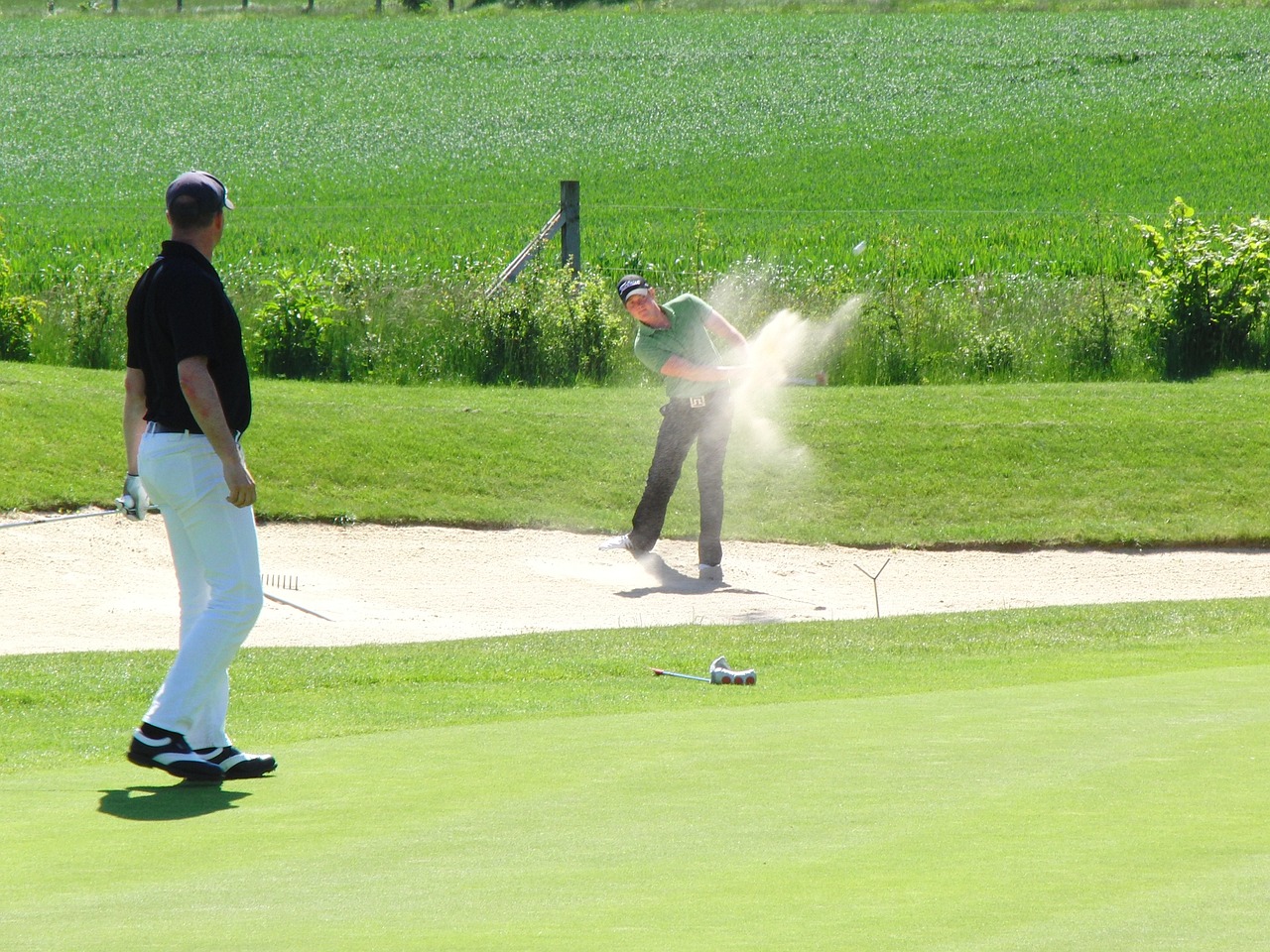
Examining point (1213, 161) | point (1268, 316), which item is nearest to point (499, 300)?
point (1268, 316)

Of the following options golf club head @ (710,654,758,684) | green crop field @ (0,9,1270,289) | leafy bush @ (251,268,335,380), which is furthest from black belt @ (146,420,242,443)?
green crop field @ (0,9,1270,289)

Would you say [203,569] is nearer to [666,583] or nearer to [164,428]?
[164,428]

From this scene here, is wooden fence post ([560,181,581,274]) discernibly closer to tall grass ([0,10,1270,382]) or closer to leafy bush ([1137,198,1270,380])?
tall grass ([0,10,1270,382])

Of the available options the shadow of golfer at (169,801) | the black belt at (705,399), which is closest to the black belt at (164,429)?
the shadow of golfer at (169,801)

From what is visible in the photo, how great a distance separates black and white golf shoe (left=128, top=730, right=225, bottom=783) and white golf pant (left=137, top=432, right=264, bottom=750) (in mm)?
56

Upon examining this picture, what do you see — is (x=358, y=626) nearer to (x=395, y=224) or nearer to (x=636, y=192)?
(x=395, y=224)

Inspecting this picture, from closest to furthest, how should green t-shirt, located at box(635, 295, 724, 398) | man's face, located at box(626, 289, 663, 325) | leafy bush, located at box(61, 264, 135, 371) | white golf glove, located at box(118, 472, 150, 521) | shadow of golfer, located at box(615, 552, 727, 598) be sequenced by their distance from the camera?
white golf glove, located at box(118, 472, 150, 521)
man's face, located at box(626, 289, 663, 325)
green t-shirt, located at box(635, 295, 724, 398)
shadow of golfer, located at box(615, 552, 727, 598)
leafy bush, located at box(61, 264, 135, 371)

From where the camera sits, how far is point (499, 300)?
749 inches

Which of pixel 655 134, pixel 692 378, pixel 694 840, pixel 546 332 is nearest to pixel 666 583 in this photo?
pixel 692 378

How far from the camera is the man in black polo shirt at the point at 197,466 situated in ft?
17.6

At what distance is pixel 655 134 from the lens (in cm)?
4916

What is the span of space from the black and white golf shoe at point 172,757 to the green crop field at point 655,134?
19.5 metres

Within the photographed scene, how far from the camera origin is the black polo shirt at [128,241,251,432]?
5.37 m

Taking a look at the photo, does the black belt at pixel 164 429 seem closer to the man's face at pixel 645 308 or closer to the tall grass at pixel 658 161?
the man's face at pixel 645 308
